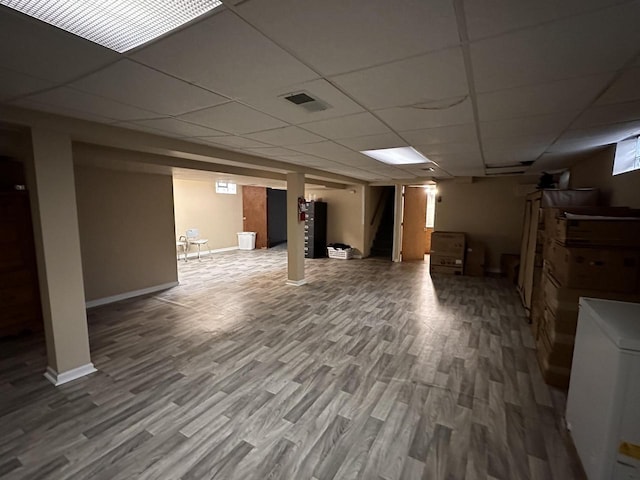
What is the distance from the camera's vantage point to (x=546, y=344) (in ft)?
8.86

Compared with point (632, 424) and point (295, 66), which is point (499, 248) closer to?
point (632, 424)

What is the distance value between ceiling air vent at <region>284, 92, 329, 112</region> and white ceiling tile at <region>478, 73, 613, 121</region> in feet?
3.39

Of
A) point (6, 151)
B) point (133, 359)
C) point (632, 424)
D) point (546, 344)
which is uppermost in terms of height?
point (6, 151)

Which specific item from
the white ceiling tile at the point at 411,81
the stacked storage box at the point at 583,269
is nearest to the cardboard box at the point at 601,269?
the stacked storage box at the point at 583,269

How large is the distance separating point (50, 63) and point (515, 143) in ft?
12.8

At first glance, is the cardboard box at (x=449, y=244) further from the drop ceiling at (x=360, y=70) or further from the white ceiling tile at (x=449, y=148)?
the drop ceiling at (x=360, y=70)

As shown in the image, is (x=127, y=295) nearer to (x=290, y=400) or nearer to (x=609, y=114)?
(x=290, y=400)

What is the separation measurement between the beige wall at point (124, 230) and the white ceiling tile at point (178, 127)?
258 centimetres

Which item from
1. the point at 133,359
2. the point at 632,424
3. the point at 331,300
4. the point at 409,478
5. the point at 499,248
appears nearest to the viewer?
the point at 632,424

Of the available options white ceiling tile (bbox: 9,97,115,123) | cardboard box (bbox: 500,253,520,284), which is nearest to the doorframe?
cardboard box (bbox: 500,253,520,284)

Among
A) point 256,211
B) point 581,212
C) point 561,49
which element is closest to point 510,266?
point 581,212

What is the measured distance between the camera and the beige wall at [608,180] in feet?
8.69

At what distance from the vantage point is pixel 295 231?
5621 mm

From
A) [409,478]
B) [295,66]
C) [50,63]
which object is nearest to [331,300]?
[409,478]
